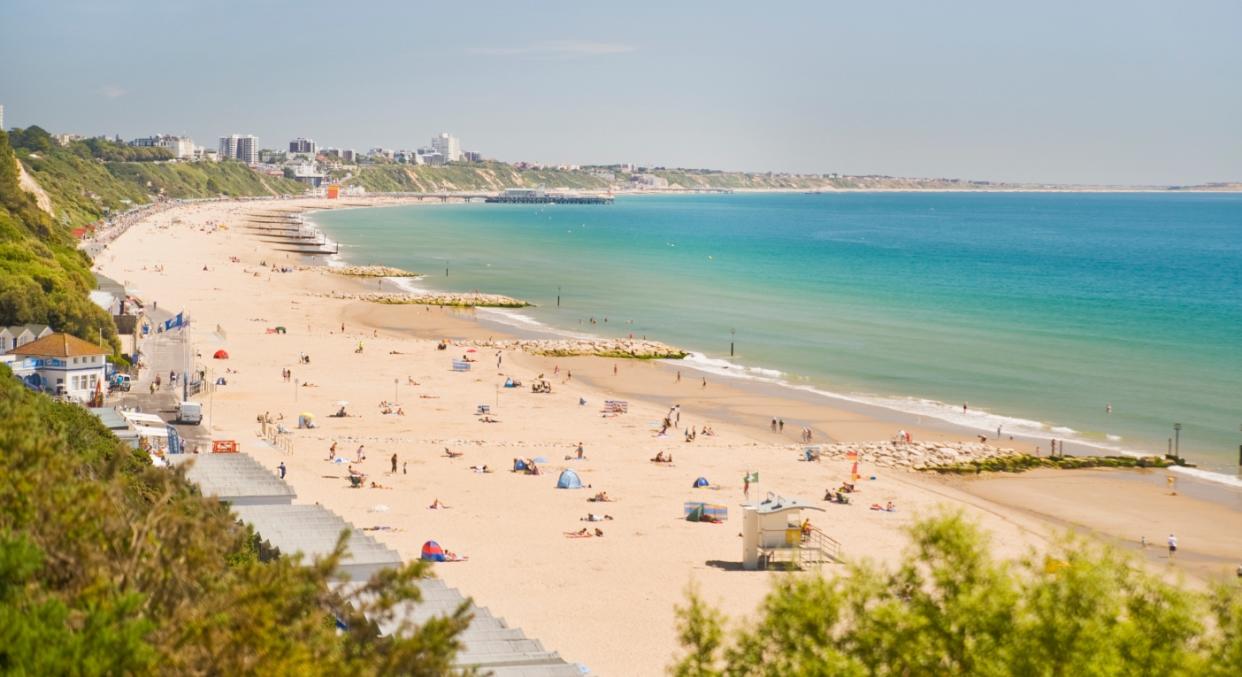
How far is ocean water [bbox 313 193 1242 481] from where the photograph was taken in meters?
47.6

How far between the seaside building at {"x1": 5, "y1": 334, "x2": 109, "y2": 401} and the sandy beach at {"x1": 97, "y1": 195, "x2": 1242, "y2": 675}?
416 centimetres

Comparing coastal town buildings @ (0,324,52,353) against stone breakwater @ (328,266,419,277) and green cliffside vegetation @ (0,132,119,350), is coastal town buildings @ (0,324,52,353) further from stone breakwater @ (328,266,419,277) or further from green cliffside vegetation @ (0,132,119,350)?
stone breakwater @ (328,266,419,277)

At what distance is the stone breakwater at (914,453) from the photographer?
37812 mm

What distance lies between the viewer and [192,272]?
292ft

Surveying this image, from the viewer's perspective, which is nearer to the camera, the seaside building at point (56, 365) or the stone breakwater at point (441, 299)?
the seaside building at point (56, 365)

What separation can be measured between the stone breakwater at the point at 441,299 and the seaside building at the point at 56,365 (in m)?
37.8

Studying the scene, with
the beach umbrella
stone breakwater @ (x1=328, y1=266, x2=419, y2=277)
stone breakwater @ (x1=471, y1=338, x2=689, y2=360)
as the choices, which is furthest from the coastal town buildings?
stone breakwater @ (x1=328, y1=266, x2=419, y2=277)

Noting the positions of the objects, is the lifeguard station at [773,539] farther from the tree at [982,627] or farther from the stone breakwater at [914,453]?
the tree at [982,627]

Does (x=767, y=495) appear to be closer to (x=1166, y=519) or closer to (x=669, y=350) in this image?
(x=1166, y=519)

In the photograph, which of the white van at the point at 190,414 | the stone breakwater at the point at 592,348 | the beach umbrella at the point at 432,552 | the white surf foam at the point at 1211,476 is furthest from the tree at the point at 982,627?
the stone breakwater at the point at 592,348

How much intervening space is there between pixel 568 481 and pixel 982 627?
71.0 ft

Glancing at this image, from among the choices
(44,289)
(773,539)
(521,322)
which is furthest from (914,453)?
(521,322)

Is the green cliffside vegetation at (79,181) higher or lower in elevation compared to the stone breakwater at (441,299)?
higher

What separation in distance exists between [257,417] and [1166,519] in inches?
1107
